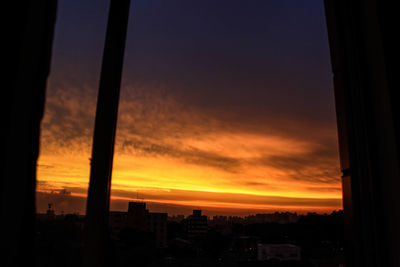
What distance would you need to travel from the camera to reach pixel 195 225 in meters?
1.96

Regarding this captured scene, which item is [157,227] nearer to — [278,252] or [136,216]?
[136,216]

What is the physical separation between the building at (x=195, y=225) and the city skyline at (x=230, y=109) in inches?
8.1

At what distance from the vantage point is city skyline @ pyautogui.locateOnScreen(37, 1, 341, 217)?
2.26 meters

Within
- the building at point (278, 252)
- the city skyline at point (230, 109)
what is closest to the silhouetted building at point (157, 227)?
the city skyline at point (230, 109)

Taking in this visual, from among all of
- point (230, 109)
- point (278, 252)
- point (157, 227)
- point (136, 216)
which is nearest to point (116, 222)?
point (136, 216)

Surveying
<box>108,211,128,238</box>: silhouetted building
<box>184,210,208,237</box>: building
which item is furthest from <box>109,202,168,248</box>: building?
<box>184,210,208,237</box>: building

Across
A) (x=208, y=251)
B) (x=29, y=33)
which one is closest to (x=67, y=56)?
(x=29, y=33)

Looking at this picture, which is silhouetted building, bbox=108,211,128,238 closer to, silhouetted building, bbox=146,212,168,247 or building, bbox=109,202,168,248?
building, bbox=109,202,168,248

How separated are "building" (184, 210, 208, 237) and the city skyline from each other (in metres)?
0.21

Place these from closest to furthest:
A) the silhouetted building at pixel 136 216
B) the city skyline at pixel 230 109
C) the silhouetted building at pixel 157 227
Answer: the silhouetted building at pixel 136 216
the silhouetted building at pixel 157 227
the city skyline at pixel 230 109

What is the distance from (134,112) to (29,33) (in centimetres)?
115

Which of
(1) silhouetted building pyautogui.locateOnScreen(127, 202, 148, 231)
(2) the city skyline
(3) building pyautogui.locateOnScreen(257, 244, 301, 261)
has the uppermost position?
(2) the city skyline

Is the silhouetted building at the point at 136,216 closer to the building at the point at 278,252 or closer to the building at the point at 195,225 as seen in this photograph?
the building at the point at 195,225

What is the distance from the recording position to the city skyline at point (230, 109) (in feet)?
7.41
